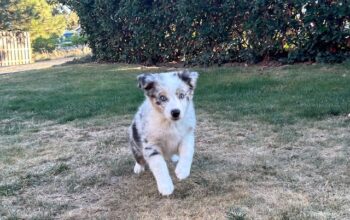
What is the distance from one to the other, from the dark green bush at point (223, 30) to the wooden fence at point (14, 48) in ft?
40.0

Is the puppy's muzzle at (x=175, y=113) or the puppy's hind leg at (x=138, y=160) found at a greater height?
the puppy's muzzle at (x=175, y=113)

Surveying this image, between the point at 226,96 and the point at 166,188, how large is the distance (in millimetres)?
4279

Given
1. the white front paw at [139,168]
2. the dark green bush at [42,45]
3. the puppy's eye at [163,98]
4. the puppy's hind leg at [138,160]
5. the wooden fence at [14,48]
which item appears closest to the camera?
Result: the puppy's eye at [163,98]

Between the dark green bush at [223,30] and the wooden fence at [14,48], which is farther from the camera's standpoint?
the wooden fence at [14,48]

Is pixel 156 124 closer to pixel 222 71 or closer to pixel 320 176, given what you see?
pixel 320 176

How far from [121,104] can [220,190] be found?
420cm

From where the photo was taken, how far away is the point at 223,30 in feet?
36.8

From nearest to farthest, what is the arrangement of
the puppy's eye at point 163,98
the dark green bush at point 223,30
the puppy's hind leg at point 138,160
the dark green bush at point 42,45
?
1. the puppy's eye at point 163,98
2. the puppy's hind leg at point 138,160
3. the dark green bush at point 223,30
4. the dark green bush at point 42,45

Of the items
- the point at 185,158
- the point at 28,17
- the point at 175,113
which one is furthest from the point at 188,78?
the point at 28,17

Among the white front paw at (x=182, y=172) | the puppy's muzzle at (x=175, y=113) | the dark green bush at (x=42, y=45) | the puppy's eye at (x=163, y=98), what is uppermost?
the puppy's eye at (x=163, y=98)

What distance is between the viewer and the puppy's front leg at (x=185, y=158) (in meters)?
3.78

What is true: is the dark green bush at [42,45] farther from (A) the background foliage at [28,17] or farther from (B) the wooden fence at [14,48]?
(B) the wooden fence at [14,48]

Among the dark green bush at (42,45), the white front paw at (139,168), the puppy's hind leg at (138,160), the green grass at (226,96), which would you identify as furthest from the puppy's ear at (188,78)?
the dark green bush at (42,45)

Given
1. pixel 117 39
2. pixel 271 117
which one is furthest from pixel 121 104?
pixel 117 39
